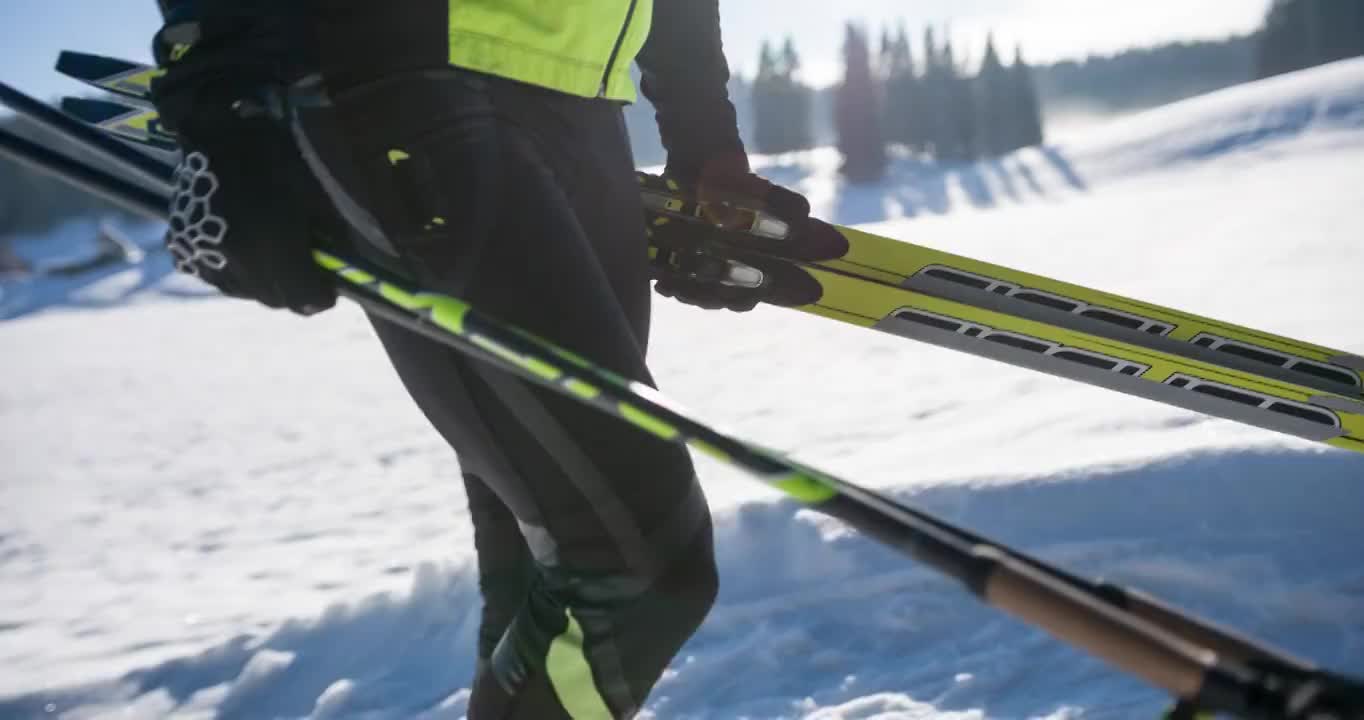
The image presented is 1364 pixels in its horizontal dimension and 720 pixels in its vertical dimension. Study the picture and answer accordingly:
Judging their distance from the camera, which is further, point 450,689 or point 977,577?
point 450,689

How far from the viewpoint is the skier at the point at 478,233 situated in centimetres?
93

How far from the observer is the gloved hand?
185cm

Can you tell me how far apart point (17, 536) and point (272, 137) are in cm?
371

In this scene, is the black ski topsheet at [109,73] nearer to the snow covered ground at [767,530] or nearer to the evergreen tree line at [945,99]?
the snow covered ground at [767,530]

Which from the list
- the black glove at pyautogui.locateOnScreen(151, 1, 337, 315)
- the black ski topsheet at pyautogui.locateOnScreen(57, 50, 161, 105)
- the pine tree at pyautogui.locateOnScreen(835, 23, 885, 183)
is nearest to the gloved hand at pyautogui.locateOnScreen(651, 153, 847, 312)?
the black glove at pyautogui.locateOnScreen(151, 1, 337, 315)

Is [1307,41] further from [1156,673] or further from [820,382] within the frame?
[1156,673]

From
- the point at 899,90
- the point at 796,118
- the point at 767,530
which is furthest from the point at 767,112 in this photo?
the point at 767,530

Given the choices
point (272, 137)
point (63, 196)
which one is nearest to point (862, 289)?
point (272, 137)

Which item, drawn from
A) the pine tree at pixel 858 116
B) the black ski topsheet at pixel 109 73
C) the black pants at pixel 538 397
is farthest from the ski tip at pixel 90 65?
the pine tree at pixel 858 116

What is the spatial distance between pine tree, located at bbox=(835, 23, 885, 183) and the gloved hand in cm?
2907

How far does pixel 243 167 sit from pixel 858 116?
30.7 m

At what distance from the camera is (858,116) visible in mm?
29969

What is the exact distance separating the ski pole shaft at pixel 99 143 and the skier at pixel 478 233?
213mm

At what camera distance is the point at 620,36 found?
113 cm
